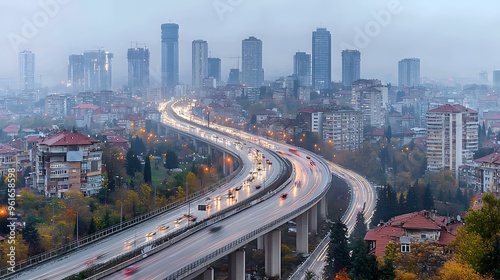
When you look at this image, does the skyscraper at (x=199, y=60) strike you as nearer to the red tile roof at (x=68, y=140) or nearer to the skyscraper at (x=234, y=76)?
the skyscraper at (x=234, y=76)

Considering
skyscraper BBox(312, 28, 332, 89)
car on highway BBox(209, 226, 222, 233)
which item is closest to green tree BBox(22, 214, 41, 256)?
car on highway BBox(209, 226, 222, 233)

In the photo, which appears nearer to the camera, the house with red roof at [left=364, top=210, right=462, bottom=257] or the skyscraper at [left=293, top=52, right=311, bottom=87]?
the house with red roof at [left=364, top=210, right=462, bottom=257]

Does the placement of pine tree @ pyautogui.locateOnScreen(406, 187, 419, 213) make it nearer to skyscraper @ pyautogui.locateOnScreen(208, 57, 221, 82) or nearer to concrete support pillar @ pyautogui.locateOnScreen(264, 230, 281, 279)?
concrete support pillar @ pyautogui.locateOnScreen(264, 230, 281, 279)

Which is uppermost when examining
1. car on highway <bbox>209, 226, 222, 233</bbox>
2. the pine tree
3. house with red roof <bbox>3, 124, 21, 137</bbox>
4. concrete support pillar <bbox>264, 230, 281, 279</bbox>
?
house with red roof <bbox>3, 124, 21, 137</bbox>

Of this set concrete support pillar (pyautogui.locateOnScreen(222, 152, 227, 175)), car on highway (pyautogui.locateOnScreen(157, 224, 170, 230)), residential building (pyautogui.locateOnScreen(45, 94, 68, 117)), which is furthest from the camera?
residential building (pyautogui.locateOnScreen(45, 94, 68, 117))

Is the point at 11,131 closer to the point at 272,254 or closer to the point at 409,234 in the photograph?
the point at 272,254

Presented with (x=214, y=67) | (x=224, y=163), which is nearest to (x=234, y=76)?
(x=214, y=67)

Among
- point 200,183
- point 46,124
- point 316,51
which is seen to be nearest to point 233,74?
point 316,51
